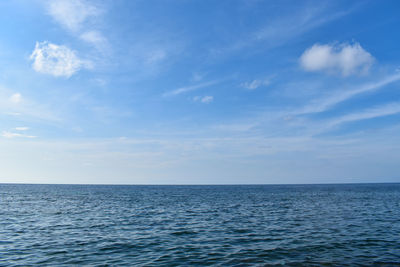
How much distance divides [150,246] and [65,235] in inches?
410

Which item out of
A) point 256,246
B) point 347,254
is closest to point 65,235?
point 256,246

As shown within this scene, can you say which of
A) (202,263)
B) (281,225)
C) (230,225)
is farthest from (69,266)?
(281,225)

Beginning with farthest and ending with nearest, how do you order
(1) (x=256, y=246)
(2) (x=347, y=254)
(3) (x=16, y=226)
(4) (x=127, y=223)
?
(4) (x=127, y=223), (3) (x=16, y=226), (1) (x=256, y=246), (2) (x=347, y=254)

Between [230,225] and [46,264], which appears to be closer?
[46,264]

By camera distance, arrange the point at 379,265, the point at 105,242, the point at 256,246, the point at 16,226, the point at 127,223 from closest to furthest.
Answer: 1. the point at 379,265
2. the point at 256,246
3. the point at 105,242
4. the point at 16,226
5. the point at 127,223

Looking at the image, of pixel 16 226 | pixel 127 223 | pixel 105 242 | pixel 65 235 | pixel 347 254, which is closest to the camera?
pixel 347 254

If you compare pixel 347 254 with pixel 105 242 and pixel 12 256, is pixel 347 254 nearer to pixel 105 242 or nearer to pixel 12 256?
pixel 105 242

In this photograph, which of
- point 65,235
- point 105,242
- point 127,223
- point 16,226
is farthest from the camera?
point 127,223

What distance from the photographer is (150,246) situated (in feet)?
74.6

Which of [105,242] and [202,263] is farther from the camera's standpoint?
[105,242]

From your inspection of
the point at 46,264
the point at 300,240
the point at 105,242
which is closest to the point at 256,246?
the point at 300,240

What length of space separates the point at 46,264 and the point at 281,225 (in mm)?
24853

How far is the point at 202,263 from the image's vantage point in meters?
18.1

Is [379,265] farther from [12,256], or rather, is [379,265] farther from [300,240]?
[12,256]
